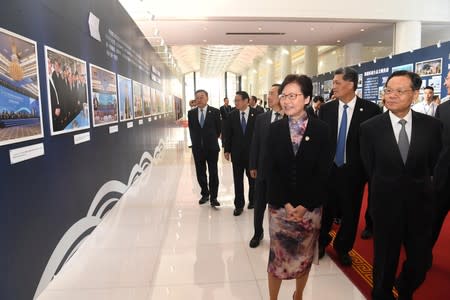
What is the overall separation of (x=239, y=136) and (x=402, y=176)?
2.51 meters

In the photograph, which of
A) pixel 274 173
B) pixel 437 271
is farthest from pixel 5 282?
pixel 437 271

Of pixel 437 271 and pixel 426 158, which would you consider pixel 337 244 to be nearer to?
pixel 437 271

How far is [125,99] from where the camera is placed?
5734 mm

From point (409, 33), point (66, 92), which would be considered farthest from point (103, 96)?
point (409, 33)

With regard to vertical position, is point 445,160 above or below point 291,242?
above

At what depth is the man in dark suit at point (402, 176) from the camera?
1.97 m

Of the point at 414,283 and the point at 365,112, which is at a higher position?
the point at 365,112

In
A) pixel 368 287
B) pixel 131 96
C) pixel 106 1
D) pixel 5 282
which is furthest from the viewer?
pixel 131 96

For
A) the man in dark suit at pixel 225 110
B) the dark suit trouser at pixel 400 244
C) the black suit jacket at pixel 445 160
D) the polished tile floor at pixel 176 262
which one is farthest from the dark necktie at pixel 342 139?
the man in dark suit at pixel 225 110

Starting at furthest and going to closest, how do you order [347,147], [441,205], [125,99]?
[125,99]
[347,147]
[441,205]

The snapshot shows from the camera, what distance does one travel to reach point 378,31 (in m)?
12.9

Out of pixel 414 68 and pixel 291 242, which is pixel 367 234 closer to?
pixel 291 242

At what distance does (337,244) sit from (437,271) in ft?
2.71

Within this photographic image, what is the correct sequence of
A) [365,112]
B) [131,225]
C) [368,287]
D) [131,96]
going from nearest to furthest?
[368,287] → [365,112] → [131,225] → [131,96]
